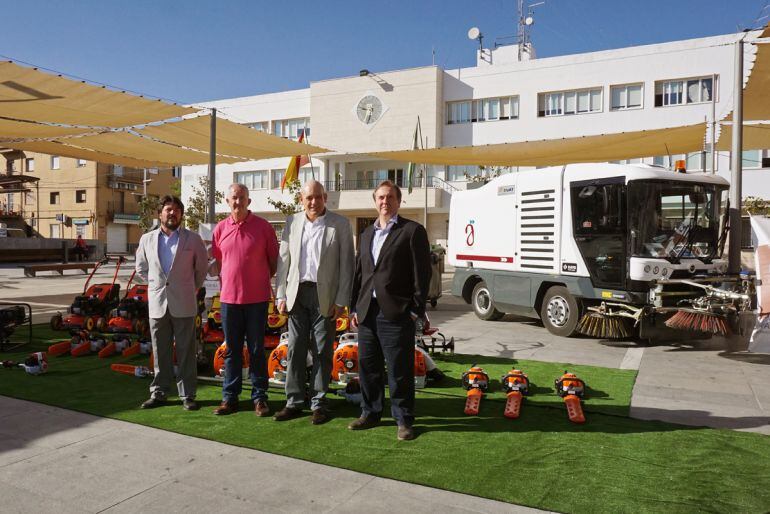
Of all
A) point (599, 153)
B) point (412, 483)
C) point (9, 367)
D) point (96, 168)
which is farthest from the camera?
point (96, 168)

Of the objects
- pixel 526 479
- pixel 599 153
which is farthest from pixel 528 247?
pixel 526 479

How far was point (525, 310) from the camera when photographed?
9867 mm

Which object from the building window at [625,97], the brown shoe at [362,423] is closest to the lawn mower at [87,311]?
the brown shoe at [362,423]

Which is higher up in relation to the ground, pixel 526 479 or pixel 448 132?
pixel 448 132

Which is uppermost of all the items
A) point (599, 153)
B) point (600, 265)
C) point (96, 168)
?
point (96, 168)

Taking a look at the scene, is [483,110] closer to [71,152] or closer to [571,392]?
[71,152]

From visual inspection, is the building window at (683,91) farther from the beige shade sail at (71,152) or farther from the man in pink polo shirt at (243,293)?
the man in pink polo shirt at (243,293)

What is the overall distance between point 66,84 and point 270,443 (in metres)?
7.20

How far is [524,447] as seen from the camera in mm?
3975

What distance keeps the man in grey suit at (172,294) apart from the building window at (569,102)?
28885mm

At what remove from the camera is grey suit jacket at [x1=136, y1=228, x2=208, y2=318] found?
4.84 m

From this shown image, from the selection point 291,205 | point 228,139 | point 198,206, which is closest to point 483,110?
point 291,205

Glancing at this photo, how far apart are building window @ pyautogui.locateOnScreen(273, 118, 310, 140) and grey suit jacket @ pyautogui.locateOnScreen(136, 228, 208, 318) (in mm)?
34513

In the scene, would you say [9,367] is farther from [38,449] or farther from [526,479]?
[526,479]
